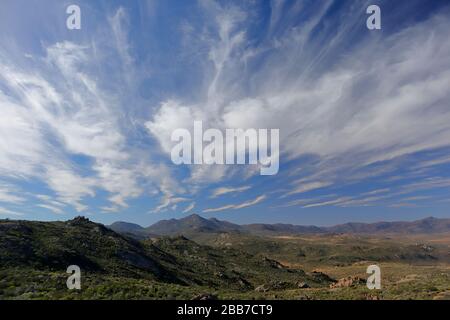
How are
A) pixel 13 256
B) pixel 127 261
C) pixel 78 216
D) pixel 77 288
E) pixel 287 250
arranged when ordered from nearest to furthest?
pixel 77 288, pixel 13 256, pixel 127 261, pixel 78 216, pixel 287 250

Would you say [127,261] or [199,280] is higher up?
[127,261]

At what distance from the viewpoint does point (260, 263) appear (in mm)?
97250

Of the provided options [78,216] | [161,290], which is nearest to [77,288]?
[161,290]

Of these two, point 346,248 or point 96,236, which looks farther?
point 346,248

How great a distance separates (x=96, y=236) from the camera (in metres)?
60.5

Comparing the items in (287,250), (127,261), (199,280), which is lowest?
(287,250)

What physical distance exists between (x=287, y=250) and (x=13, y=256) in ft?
549

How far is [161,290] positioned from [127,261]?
88.4 feet
